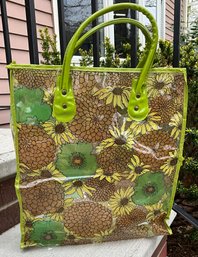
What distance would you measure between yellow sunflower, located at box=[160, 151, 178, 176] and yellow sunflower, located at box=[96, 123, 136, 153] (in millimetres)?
111

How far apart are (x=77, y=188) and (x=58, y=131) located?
0.50 feet

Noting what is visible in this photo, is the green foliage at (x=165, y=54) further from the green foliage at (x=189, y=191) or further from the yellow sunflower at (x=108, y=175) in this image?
the yellow sunflower at (x=108, y=175)

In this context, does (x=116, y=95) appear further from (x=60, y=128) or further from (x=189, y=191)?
(x=189, y=191)

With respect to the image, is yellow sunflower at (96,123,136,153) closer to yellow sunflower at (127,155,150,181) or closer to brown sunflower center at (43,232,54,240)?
yellow sunflower at (127,155,150,181)

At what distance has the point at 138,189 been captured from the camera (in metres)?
0.77

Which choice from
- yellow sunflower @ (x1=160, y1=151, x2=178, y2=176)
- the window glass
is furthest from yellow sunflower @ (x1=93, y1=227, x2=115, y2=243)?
the window glass

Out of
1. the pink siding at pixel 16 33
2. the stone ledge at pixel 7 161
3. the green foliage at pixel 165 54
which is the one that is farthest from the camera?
the pink siding at pixel 16 33

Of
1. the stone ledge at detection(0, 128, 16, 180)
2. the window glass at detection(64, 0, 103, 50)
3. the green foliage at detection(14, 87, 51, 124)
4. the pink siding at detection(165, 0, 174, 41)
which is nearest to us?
the green foliage at detection(14, 87, 51, 124)

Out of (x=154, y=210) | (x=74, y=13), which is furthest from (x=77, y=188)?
(x=74, y=13)

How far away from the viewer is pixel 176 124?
2.47 ft

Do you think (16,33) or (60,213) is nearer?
(60,213)

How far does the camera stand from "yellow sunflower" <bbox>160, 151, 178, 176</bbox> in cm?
77

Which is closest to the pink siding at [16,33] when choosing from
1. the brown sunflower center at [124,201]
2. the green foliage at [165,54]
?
the green foliage at [165,54]

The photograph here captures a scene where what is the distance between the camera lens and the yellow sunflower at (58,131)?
695 mm
